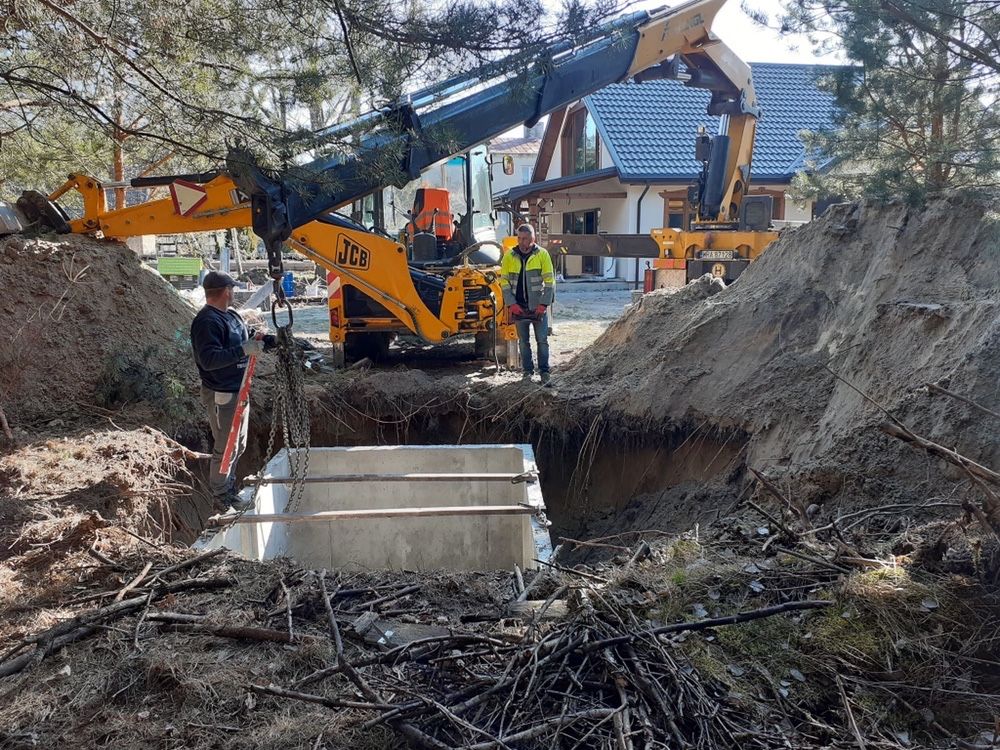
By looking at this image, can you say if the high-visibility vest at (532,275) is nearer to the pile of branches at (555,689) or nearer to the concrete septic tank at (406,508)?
the concrete septic tank at (406,508)

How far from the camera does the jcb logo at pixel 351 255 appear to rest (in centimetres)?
748

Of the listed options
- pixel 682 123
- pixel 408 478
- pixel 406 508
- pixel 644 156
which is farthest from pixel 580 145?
pixel 408 478

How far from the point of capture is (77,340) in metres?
6.96

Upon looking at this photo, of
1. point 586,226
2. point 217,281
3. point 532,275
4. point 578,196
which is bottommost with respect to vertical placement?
point 532,275

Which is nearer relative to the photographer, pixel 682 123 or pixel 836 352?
pixel 836 352

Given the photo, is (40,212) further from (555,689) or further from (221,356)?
(555,689)

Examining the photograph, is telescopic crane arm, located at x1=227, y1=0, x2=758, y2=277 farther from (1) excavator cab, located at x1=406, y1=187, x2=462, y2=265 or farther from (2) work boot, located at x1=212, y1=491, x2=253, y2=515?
(1) excavator cab, located at x1=406, y1=187, x2=462, y2=265

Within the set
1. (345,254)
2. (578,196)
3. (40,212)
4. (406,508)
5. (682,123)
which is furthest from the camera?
(578,196)

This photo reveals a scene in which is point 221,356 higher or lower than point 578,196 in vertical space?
lower

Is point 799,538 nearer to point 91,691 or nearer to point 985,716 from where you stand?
point 985,716

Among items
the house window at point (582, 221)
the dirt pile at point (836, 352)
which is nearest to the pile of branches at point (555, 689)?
the dirt pile at point (836, 352)

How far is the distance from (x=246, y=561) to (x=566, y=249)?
9.62 meters

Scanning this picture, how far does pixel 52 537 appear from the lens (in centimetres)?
450

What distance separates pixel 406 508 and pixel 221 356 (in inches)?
74.9
